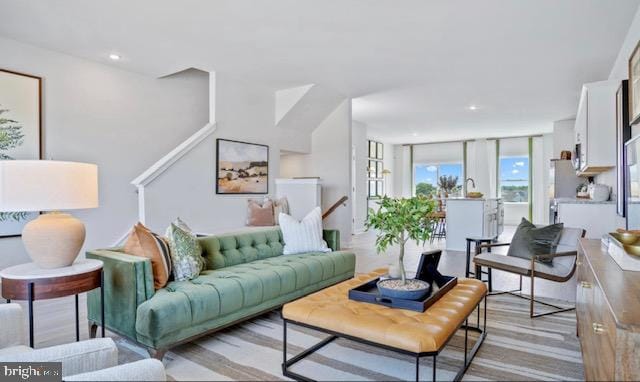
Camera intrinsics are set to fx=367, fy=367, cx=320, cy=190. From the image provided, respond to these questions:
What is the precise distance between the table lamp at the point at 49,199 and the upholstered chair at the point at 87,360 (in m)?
0.48

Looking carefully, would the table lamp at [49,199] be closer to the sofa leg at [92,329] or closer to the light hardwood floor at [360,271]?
the sofa leg at [92,329]

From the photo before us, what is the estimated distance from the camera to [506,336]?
244 centimetres

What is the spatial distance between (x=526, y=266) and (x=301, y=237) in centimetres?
199

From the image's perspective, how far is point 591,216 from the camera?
4117mm

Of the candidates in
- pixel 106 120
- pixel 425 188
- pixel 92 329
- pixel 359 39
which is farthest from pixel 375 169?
pixel 92 329

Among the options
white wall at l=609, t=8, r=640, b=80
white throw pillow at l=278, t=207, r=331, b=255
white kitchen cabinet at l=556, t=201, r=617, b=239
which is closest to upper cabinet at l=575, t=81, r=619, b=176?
white wall at l=609, t=8, r=640, b=80

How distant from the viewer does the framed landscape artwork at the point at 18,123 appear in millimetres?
3850

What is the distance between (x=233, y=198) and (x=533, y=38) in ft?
14.0

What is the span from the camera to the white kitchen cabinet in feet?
13.1

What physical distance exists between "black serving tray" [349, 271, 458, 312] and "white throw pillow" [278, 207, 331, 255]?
1481 millimetres

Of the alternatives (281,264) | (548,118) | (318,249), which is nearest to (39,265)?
(281,264)

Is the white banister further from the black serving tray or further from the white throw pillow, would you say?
the black serving tray

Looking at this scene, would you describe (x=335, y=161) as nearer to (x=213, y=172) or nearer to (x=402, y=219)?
(x=213, y=172)

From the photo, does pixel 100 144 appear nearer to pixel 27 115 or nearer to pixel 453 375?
pixel 27 115
